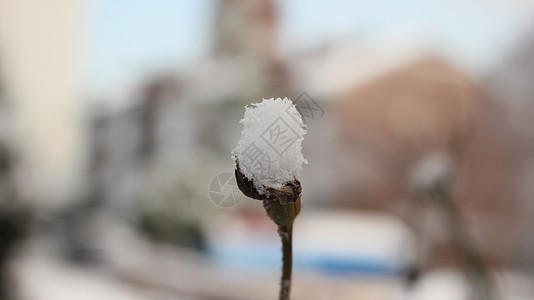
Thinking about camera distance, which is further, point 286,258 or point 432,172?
point 432,172

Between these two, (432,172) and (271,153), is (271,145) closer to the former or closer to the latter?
(271,153)

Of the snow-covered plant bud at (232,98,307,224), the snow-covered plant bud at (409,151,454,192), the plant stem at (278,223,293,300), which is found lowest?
the plant stem at (278,223,293,300)

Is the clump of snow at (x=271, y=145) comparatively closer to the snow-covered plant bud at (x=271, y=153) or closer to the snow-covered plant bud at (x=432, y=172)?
the snow-covered plant bud at (x=271, y=153)

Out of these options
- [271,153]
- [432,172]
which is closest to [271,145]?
[271,153]

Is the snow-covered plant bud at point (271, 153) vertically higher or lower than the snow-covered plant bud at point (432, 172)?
lower

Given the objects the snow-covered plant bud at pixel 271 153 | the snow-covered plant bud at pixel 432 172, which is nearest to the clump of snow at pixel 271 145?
the snow-covered plant bud at pixel 271 153

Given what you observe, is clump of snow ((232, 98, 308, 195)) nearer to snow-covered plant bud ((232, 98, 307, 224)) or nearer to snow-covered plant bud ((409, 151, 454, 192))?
snow-covered plant bud ((232, 98, 307, 224))

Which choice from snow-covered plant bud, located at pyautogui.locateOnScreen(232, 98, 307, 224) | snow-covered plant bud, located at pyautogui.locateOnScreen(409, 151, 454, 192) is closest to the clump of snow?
snow-covered plant bud, located at pyautogui.locateOnScreen(232, 98, 307, 224)
